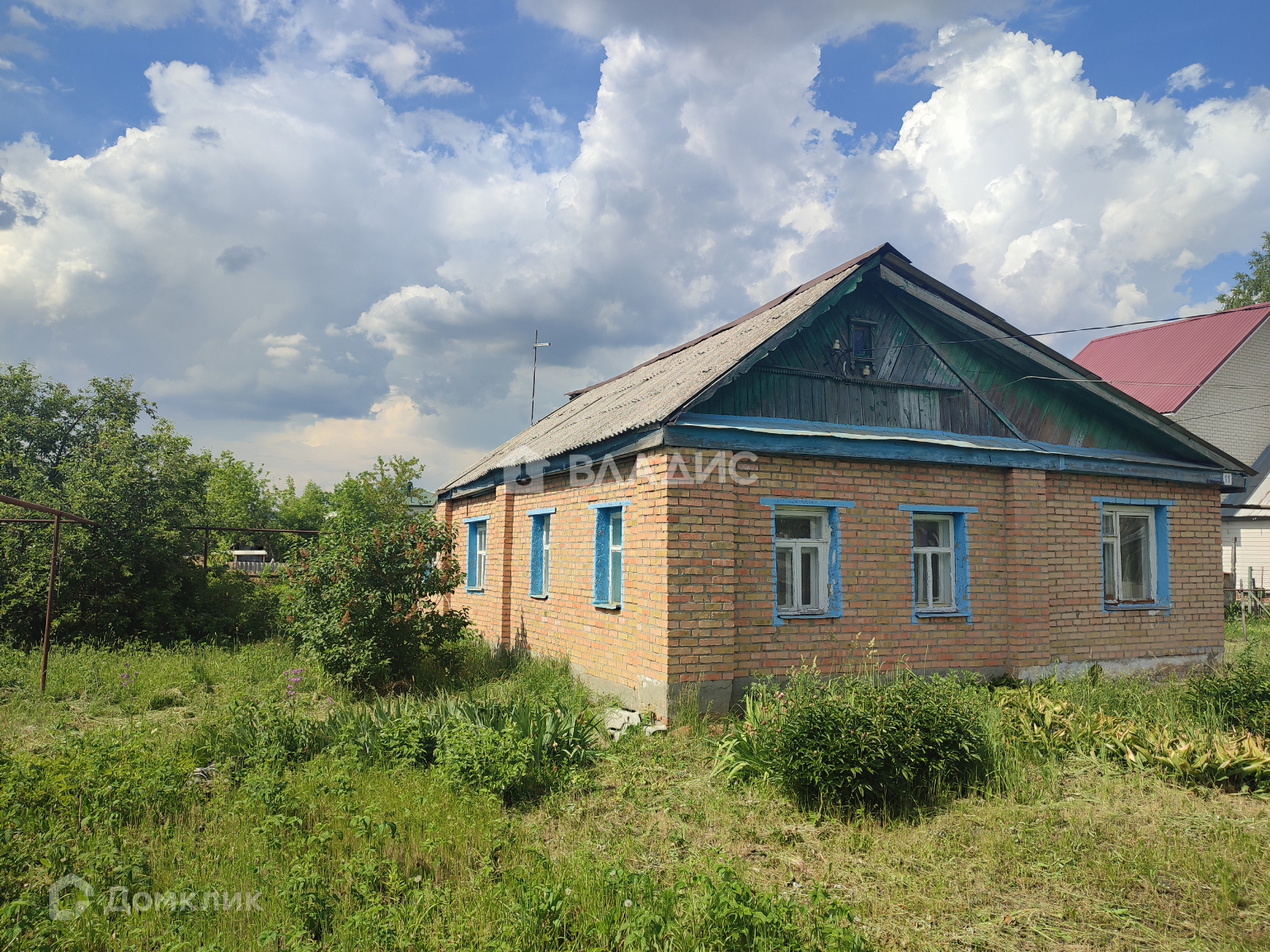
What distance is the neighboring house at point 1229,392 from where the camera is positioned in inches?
808

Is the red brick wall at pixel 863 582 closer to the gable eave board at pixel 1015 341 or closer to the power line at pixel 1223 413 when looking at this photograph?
the gable eave board at pixel 1015 341

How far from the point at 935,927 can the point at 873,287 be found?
7.09m

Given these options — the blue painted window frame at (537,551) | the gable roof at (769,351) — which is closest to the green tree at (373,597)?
the blue painted window frame at (537,551)

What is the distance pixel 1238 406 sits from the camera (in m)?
22.4

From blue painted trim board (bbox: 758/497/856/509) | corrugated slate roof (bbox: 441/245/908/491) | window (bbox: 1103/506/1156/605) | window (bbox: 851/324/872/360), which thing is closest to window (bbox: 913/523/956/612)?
blue painted trim board (bbox: 758/497/856/509)

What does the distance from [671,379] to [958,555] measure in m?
4.15

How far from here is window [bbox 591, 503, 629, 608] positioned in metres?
8.95

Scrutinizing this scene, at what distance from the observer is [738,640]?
303 inches

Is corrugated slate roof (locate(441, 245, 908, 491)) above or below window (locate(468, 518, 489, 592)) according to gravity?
above

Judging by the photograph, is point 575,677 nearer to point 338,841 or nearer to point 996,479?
point 338,841

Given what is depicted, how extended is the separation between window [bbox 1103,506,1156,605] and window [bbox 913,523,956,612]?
101 inches

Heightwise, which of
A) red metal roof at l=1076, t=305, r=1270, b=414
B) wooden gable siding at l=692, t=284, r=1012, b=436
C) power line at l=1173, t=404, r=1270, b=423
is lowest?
wooden gable siding at l=692, t=284, r=1012, b=436

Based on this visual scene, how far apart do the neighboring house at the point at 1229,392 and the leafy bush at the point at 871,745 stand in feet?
64.9

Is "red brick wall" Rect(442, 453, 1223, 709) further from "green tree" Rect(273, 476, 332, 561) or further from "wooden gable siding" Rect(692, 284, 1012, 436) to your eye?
"green tree" Rect(273, 476, 332, 561)
